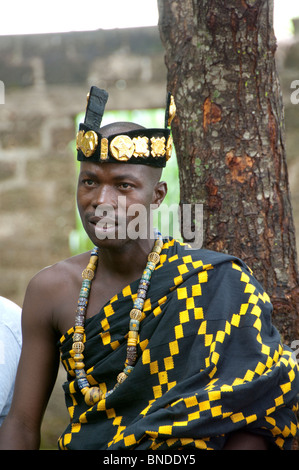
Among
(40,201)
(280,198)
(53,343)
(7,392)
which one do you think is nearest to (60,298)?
(53,343)

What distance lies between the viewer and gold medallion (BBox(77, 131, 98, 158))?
2994mm

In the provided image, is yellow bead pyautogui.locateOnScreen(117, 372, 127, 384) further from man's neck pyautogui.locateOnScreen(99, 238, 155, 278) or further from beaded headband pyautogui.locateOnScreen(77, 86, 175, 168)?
beaded headband pyautogui.locateOnScreen(77, 86, 175, 168)

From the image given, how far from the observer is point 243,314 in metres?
2.83

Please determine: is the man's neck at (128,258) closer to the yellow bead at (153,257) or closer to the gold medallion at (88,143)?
the yellow bead at (153,257)

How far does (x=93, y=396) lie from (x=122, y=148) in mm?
1087

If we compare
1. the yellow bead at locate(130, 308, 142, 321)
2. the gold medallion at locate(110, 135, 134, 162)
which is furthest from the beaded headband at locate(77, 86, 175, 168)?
the yellow bead at locate(130, 308, 142, 321)

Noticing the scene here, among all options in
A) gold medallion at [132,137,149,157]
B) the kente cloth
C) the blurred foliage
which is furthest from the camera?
the blurred foliage

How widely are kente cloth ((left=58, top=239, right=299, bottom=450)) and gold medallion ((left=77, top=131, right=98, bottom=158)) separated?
1.94ft

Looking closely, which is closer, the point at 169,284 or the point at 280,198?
the point at 169,284

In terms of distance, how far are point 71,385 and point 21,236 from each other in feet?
8.78

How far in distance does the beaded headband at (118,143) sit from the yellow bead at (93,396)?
1006 millimetres

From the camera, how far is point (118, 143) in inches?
117

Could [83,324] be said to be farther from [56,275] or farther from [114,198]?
[114,198]
